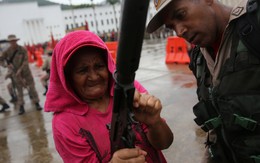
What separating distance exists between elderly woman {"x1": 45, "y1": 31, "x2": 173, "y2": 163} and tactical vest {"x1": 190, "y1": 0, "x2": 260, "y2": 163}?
0.29 m

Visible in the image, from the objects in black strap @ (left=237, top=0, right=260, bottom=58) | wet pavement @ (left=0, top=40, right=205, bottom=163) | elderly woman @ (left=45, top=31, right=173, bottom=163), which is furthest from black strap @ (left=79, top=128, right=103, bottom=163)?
wet pavement @ (left=0, top=40, right=205, bottom=163)

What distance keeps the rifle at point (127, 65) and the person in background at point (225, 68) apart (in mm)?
541

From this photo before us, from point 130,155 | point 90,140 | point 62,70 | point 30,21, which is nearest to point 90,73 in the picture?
point 62,70

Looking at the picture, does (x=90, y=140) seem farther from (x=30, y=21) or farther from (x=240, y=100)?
(x=30, y=21)

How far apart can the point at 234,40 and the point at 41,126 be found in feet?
16.1

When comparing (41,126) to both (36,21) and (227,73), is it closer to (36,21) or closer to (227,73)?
(227,73)

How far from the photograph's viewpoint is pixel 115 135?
47.1 inches

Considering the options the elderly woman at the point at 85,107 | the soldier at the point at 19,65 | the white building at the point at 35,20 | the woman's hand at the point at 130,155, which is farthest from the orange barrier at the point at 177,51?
the white building at the point at 35,20

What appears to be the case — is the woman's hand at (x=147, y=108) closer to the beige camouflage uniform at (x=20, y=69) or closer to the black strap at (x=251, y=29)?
the black strap at (x=251, y=29)

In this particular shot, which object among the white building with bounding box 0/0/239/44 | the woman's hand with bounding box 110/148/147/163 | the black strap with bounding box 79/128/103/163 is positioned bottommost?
the white building with bounding box 0/0/239/44

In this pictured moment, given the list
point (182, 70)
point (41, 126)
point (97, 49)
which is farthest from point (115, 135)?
point (182, 70)

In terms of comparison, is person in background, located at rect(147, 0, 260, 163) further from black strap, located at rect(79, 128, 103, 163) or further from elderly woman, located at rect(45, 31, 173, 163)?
black strap, located at rect(79, 128, 103, 163)

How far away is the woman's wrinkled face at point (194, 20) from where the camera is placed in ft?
4.85

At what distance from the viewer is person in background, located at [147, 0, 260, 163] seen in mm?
1240
